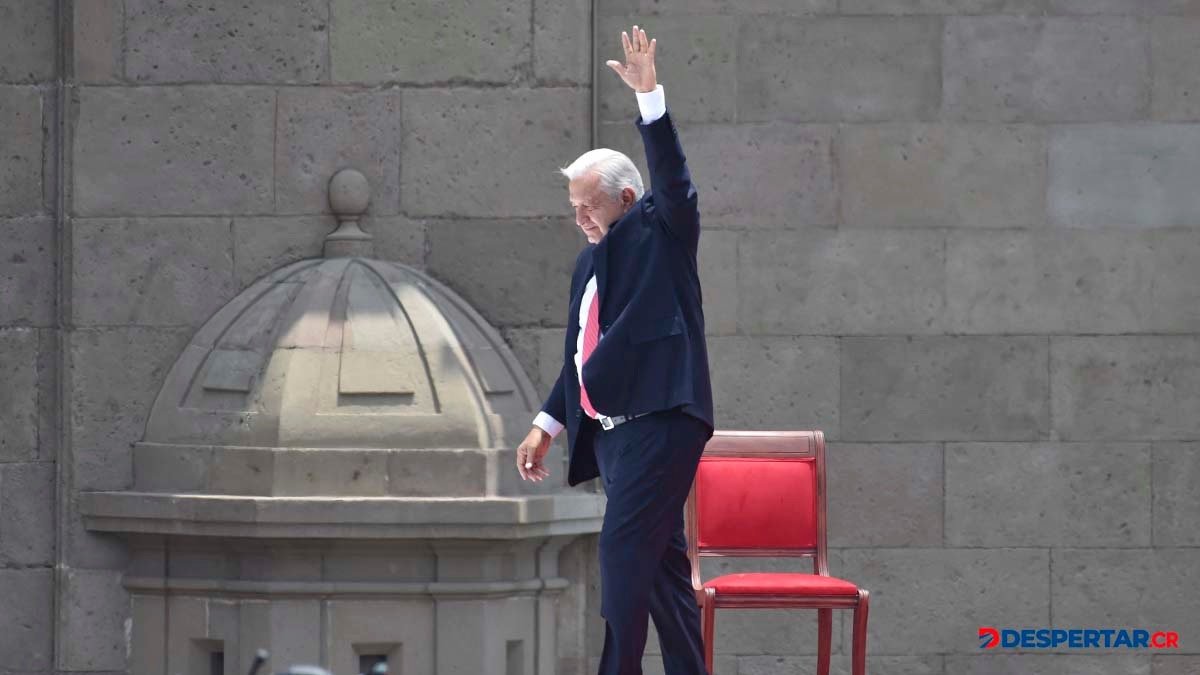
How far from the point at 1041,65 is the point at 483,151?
1956 mm

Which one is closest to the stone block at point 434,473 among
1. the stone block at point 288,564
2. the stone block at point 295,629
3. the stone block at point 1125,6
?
the stone block at point 288,564

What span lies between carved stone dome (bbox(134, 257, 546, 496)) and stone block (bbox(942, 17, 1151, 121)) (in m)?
1.90

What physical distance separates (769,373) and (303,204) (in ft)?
5.60

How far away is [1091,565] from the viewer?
7164 millimetres

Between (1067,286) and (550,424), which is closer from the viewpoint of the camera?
(550,424)

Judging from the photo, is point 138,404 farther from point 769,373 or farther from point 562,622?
point 769,373

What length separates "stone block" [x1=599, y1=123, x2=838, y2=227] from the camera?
7172 mm

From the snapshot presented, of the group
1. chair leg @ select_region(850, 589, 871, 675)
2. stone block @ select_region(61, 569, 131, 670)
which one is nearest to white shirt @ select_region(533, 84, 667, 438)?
chair leg @ select_region(850, 589, 871, 675)

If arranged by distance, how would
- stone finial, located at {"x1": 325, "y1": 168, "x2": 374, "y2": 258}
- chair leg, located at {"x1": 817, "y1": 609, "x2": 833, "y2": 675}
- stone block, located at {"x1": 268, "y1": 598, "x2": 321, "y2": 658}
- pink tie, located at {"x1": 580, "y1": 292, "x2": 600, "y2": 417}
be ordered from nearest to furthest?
pink tie, located at {"x1": 580, "y1": 292, "x2": 600, "y2": 417} < chair leg, located at {"x1": 817, "y1": 609, "x2": 833, "y2": 675} < stone block, located at {"x1": 268, "y1": 598, "x2": 321, "y2": 658} < stone finial, located at {"x1": 325, "y1": 168, "x2": 374, "y2": 258}

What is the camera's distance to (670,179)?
5.01m

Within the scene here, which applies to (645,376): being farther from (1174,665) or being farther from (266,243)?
(1174,665)

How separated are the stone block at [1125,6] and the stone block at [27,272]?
11.7ft

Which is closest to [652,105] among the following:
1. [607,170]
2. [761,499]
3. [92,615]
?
[607,170]

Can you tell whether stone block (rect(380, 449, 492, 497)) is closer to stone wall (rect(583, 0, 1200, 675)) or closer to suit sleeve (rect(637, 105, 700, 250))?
stone wall (rect(583, 0, 1200, 675))
